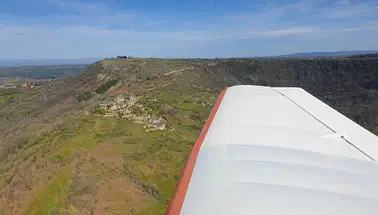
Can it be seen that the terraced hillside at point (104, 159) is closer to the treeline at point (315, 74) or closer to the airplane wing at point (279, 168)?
the airplane wing at point (279, 168)

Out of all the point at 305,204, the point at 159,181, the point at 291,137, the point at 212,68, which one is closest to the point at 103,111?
the point at 159,181

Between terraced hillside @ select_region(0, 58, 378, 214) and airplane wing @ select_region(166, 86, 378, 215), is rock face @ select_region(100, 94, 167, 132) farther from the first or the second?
airplane wing @ select_region(166, 86, 378, 215)

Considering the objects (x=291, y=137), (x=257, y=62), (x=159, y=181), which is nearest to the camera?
(x=291, y=137)

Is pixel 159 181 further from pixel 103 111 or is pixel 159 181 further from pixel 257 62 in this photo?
pixel 257 62

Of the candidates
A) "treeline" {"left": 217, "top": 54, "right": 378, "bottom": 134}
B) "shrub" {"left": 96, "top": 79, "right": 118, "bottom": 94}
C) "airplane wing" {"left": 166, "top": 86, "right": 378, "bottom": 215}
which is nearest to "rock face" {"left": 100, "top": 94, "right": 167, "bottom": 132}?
"airplane wing" {"left": 166, "top": 86, "right": 378, "bottom": 215}

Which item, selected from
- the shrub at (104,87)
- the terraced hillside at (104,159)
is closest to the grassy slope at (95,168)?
the terraced hillside at (104,159)

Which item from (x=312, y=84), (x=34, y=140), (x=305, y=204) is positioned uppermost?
(x=305, y=204)
